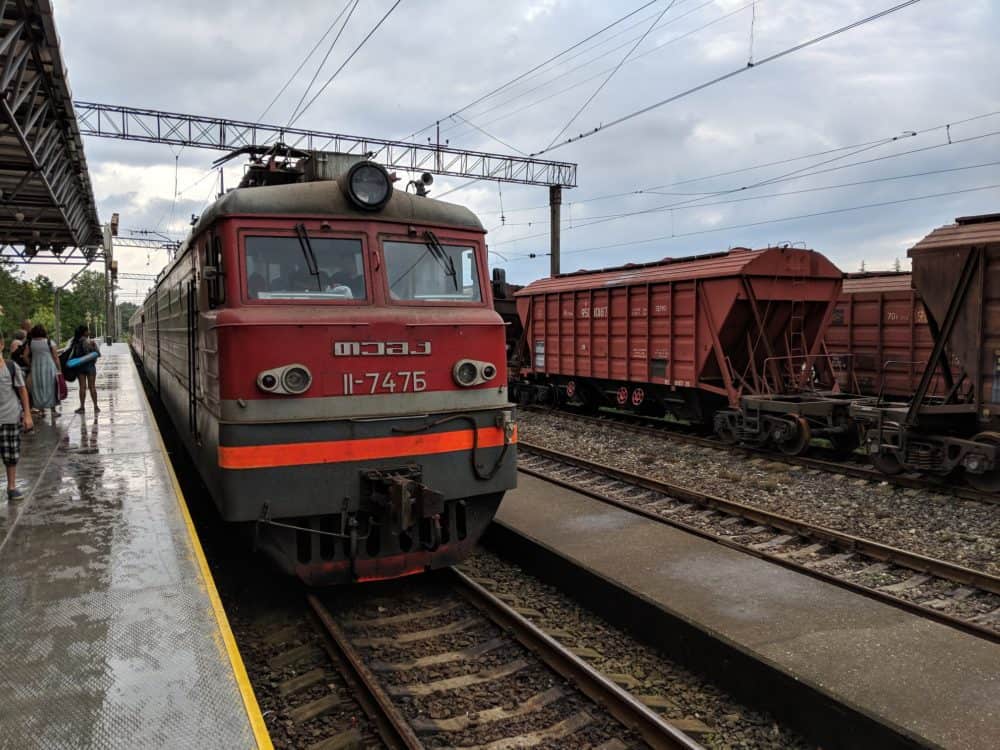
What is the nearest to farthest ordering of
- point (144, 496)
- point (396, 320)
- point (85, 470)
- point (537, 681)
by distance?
point (537, 681)
point (396, 320)
point (144, 496)
point (85, 470)

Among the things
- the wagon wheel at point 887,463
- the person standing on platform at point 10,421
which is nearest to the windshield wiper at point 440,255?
the person standing on platform at point 10,421

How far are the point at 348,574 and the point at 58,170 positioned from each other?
1035 centimetres

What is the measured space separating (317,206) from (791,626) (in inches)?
180

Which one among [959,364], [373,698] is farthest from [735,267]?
[373,698]

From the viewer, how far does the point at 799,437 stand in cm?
1145

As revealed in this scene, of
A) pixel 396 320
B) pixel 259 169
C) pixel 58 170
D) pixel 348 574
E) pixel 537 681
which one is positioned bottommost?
pixel 537 681

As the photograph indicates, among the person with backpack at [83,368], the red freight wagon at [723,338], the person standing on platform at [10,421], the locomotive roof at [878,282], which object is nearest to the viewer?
the person standing on platform at [10,421]

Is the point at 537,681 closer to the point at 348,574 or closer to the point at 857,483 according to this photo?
the point at 348,574

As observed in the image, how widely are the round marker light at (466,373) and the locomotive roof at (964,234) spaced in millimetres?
6777

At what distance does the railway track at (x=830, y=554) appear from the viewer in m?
5.63

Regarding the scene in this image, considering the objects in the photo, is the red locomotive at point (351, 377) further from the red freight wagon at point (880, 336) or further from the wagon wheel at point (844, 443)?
the red freight wagon at point (880, 336)

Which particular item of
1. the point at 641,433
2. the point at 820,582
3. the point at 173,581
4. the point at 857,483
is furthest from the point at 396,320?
the point at 641,433

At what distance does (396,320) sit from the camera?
17.7 ft

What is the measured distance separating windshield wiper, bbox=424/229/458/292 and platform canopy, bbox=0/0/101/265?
13.8 ft
